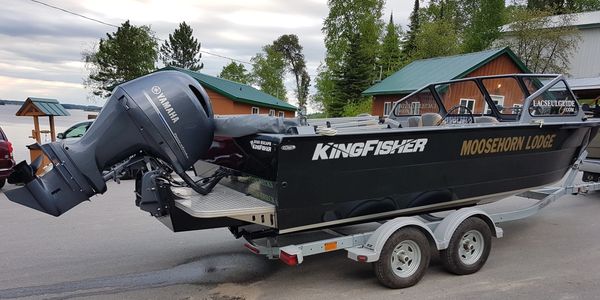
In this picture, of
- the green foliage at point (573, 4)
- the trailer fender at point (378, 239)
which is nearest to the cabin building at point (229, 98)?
→ the trailer fender at point (378, 239)

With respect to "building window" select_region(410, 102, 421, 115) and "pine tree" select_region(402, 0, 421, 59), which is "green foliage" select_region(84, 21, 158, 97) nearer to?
Result: "pine tree" select_region(402, 0, 421, 59)

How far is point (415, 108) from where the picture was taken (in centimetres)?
648

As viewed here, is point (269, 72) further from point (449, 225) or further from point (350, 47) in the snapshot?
point (449, 225)

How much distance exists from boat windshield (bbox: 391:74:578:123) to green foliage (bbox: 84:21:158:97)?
36.3m

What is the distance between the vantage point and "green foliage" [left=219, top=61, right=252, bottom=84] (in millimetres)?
56875

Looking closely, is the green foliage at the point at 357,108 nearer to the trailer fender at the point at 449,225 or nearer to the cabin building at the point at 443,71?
the cabin building at the point at 443,71

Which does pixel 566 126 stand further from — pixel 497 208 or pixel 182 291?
pixel 182 291

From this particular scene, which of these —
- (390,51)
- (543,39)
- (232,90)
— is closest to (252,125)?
(232,90)

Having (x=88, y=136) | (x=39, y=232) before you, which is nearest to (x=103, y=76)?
(x=39, y=232)

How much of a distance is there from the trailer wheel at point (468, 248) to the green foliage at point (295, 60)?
58.1m

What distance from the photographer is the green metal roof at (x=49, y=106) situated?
12.7 m

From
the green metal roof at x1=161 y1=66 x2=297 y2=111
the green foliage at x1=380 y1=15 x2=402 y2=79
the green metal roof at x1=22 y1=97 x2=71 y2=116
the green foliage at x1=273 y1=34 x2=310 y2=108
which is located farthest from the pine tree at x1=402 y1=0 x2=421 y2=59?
the green metal roof at x1=22 y1=97 x2=71 y2=116

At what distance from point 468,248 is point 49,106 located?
43.4 ft

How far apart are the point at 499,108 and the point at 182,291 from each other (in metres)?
4.70
